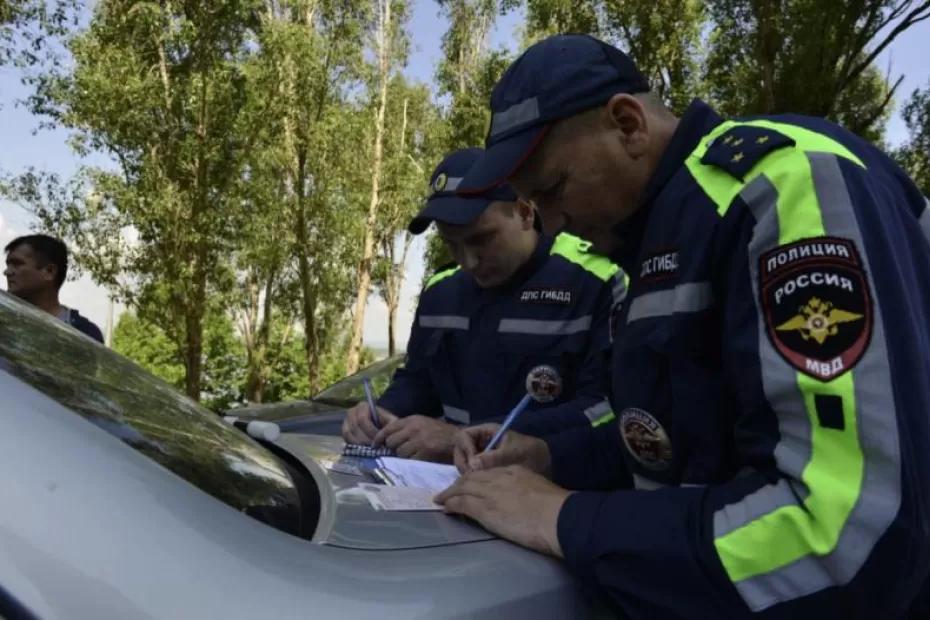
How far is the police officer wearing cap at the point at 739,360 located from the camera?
950mm

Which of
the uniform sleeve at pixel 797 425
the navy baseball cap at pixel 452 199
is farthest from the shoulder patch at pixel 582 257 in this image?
the uniform sleeve at pixel 797 425

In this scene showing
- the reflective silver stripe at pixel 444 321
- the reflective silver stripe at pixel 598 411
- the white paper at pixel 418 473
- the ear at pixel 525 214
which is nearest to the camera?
the white paper at pixel 418 473

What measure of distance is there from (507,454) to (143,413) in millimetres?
632

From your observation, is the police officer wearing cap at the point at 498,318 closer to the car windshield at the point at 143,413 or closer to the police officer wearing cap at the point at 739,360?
the car windshield at the point at 143,413

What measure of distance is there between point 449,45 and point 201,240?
11.7 meters

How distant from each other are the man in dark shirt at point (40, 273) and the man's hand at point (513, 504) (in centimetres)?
358

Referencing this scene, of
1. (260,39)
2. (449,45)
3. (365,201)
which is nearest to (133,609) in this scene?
(260,39)

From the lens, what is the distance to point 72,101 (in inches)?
513

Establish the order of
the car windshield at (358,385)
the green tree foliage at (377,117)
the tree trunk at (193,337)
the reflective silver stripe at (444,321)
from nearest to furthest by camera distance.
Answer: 1. the reflective silver stripe at (444,321)
2. the car windshield at (358,385)
3. the tree trunk at (193,337)
4. the green tree foliage at (377,117)

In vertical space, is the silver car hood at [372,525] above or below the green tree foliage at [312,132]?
below

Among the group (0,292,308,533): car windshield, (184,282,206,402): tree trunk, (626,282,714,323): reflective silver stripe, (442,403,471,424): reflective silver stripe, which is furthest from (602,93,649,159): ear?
(184,282,206,402): tree trunk

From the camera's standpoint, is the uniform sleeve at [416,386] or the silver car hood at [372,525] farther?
the uniform sleeve at [416,386]

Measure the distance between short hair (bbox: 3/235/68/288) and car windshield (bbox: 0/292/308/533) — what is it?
125 inches

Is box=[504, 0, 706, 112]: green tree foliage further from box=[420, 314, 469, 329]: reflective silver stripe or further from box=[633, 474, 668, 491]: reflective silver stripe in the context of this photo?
box=[633, 474, 668, 491]: reflective silver stripe
